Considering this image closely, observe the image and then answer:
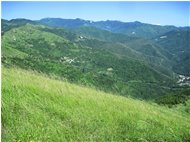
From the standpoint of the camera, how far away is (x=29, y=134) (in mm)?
8445

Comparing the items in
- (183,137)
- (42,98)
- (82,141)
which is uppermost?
(42,98)

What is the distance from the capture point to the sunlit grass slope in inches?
350

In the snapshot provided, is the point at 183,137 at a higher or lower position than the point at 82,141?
lower

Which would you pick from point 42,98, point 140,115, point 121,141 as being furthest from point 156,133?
point 42,98

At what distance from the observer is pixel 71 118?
10.3 metres

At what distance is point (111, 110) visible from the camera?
12070mm

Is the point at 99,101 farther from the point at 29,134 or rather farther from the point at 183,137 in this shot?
the point at 29,134

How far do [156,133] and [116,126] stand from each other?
1566 mm

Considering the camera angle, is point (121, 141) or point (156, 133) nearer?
point (121, 141)

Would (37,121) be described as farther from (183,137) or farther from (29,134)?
(183,137)

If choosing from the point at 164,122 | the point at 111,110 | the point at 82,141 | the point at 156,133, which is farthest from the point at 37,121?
the point at 164,122

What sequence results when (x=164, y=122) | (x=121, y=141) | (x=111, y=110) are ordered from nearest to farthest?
(x=121, y=141) < (x=111, y=110) < (x=164, y=122)

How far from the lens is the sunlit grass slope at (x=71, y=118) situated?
8.89 meters

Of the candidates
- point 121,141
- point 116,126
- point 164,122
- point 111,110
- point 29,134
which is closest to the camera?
point 29,134
